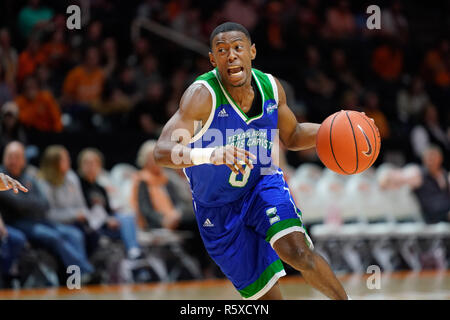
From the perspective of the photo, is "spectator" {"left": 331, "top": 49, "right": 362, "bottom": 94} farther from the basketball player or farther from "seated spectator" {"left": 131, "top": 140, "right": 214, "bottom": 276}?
the basketball player

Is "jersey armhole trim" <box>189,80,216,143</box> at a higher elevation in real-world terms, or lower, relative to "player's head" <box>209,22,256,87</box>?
lower

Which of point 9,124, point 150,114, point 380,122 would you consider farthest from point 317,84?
point 9,124

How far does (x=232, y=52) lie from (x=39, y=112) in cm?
475

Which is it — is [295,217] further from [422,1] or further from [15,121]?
[422,1]

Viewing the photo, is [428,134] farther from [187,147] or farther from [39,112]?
[187,147]

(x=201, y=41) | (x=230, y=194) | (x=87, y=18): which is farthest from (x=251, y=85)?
(x=201, y=41)

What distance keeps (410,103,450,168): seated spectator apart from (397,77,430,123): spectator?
265mm

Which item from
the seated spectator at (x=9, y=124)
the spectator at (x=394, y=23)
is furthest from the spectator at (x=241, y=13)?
the seated spectator at (x=9, y=124)

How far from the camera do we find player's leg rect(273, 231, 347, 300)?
3955 mm

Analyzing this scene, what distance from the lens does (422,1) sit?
1444cm

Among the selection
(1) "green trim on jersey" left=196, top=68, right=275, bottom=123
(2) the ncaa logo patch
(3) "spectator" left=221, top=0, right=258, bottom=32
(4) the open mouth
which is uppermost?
(3) "spectator" left=221, top=0, right=258, bottom=32

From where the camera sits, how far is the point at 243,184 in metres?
4.25

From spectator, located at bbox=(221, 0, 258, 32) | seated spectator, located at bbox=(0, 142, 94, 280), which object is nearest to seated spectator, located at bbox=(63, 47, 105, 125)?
seated spectator, located at bbox=(0, 142, 94, 280)

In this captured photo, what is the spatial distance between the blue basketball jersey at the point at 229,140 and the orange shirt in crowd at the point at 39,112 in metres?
4.39
